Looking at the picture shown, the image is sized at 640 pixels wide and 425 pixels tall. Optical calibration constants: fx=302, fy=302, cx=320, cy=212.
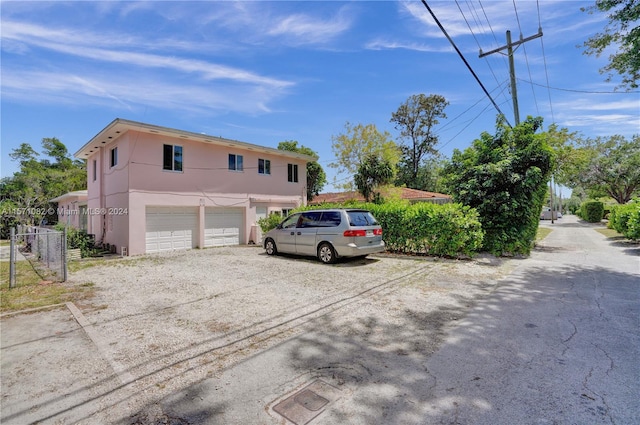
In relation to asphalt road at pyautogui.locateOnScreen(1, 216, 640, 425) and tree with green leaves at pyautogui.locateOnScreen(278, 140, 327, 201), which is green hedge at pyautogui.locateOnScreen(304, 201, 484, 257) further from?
tree with green leaves at pyautogui.locateOnScreen(278, 140, 327, 201)

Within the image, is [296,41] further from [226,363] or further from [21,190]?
[21,190]

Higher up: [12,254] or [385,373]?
[12,254]

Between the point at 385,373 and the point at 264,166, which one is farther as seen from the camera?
the point at 264,166

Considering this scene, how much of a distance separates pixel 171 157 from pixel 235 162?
322 centimetres

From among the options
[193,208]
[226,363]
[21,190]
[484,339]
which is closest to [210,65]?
[193,208]

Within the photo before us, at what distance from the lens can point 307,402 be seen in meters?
2.66

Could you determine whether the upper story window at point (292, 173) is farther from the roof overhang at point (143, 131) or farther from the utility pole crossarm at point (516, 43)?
the utility pole crossarm at point (516, 43)

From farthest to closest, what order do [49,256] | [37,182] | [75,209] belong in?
1. [37,182]
2. [75,209]
3. [49,256]

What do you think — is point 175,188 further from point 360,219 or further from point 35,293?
point 360,219

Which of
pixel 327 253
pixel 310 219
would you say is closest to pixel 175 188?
pixel 310 219

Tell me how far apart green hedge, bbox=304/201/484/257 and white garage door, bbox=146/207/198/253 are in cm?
888

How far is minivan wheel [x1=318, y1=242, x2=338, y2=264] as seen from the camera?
9337 mm

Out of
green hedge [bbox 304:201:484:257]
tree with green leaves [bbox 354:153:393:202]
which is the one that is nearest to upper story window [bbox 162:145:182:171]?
green hedge [bbox 304:201:484:257]

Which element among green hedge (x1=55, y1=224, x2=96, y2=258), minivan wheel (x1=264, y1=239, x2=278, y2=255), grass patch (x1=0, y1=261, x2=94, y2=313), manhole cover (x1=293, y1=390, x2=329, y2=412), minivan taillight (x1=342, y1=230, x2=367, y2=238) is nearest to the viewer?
manhole cover (x1=293, y1=390, x2=329, y2=412)
